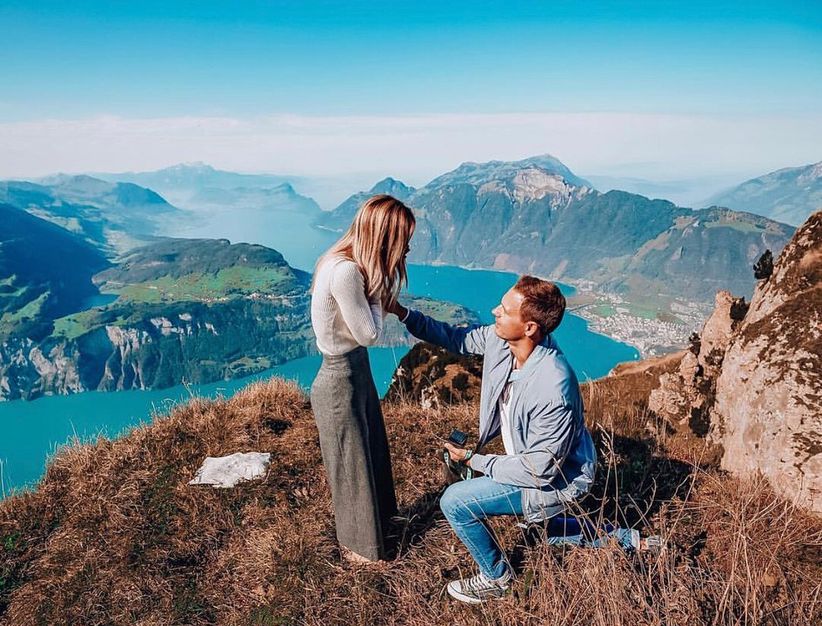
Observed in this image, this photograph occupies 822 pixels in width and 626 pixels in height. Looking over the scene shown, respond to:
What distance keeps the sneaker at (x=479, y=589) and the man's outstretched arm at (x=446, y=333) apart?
1772 millimetres

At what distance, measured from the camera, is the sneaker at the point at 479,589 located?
3.69 metres

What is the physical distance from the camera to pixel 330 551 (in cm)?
441

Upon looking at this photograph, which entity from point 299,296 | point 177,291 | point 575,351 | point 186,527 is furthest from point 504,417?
point 177,291

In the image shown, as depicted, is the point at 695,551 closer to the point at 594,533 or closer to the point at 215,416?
the point at 594,533

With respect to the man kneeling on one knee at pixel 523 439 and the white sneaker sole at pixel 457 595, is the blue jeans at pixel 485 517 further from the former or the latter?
the white sneaker sole at pixel 457 595

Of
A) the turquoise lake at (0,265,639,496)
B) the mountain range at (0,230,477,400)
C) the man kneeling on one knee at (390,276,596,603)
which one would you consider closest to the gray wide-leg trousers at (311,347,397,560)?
the man kneeling on one knee at (390,276,596,603)

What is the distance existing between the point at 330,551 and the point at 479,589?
1425 millimetres

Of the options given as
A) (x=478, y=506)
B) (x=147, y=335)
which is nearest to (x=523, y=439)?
(x=478, y=506)

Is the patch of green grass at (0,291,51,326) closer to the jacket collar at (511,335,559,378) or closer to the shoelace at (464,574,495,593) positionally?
the shoelace at (464,574,495,593)

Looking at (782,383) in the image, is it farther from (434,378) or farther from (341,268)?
(434,378)

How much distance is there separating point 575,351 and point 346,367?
149102 mm

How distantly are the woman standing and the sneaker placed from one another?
81 centimetres

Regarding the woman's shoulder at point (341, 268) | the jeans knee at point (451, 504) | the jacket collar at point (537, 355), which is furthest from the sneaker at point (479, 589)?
the woman's shoulder at point (341, 268)

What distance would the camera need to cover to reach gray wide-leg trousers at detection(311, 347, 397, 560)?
394 centimetres
